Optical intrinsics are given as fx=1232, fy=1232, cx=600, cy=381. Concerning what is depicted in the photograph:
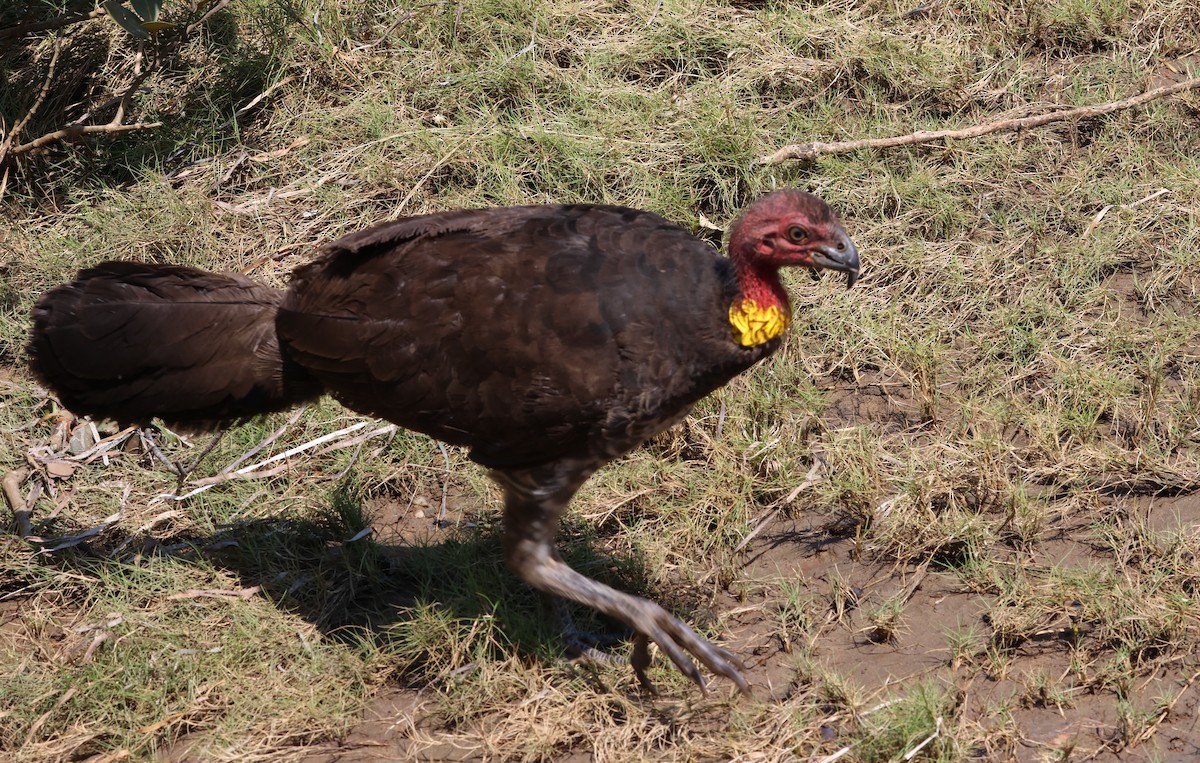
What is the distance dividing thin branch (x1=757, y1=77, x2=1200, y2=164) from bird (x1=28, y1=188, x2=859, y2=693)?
198cm

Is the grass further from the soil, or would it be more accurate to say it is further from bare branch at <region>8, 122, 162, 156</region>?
bare branch at <region>8, 122, 162, 156</region>

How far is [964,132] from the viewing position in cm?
662

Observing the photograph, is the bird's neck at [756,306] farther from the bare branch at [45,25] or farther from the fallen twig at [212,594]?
the bare branch at [45,25]

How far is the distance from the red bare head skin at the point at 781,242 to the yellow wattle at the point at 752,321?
3 cm

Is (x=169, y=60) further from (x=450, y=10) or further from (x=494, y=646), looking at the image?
(x=494, y=646)

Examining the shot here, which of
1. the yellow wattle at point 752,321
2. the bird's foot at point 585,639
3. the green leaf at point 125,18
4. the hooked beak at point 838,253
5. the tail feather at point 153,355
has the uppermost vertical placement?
the green leaf at point 125,18

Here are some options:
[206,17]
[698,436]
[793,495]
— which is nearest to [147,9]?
[206,17]

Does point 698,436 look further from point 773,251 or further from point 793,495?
point 773,251

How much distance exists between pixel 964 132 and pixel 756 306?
284 cm

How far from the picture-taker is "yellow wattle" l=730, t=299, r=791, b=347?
4395 millimetres

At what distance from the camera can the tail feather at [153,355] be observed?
4.84 m

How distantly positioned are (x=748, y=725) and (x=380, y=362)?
1.87 metres

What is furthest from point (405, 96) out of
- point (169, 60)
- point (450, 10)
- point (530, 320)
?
point (530, 320)

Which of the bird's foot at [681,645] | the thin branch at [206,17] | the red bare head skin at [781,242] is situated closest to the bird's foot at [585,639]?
the bird's foot at [681,645]
